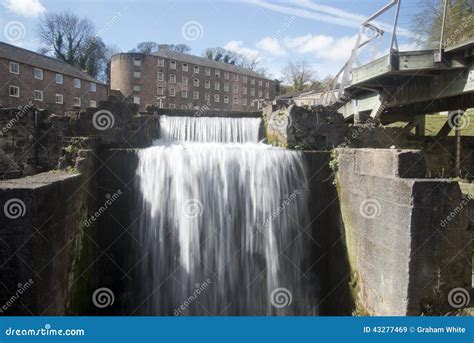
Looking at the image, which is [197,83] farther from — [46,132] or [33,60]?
[46,132]

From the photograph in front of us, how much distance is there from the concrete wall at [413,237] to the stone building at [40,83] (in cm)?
2460

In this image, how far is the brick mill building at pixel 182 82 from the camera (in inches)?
1741

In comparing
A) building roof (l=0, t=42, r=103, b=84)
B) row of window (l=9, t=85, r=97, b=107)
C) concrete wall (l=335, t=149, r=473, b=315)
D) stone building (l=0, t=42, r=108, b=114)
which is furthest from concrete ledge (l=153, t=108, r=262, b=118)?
row of window (l=9, t=85, r=97, b=107)

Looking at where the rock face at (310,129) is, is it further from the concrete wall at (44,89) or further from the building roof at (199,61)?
the building roof at (199,61)

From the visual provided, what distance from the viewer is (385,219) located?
698cm

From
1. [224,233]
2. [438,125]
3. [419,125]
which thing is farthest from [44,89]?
[438,125]

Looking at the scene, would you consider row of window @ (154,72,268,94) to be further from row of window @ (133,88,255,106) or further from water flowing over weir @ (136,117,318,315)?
water flowing over weir @ (136,117,318,315)

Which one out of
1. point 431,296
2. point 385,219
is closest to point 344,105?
point 385,219

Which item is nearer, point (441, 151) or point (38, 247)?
point (38, 247)

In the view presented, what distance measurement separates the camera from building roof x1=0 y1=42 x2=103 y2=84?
91.1 ft

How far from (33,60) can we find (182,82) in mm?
20446

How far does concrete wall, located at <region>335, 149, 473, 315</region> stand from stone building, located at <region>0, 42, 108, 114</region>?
80.7ft

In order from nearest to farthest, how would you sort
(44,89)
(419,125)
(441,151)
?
1. (441,151)
2. (419,125)
3. (44,89)

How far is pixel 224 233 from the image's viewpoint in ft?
29.1
